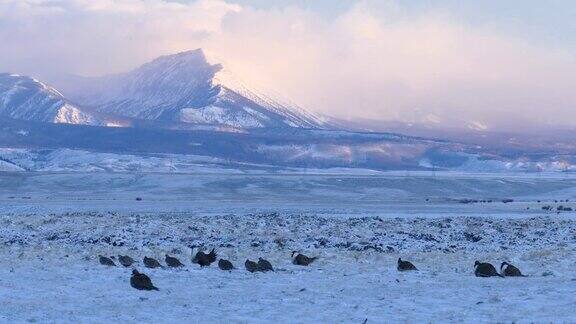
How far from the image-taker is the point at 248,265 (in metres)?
21.2

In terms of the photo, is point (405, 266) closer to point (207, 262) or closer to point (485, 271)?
point (485, 271)

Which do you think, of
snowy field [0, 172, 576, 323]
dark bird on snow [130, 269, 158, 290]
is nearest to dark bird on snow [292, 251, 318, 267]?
snowy field [0, 172, 576, 323]

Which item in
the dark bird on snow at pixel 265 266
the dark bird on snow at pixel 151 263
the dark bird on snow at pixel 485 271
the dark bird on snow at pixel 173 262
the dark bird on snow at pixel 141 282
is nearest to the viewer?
the dark bird on snow at pixel 141 282

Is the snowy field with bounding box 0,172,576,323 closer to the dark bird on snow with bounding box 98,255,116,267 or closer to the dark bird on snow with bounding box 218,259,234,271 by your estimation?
the dark bird on snow with bounding box 98,255,116,267

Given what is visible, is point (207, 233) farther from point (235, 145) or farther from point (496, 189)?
point (235, 145)

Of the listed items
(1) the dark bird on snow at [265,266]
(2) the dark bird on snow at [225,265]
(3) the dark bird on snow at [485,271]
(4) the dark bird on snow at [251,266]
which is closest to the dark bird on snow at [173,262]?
(2) the dark bird on snow at [225,265]

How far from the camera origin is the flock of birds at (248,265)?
61.2 ft

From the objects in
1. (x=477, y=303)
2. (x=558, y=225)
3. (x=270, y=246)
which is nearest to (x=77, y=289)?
(x=477, y=303)

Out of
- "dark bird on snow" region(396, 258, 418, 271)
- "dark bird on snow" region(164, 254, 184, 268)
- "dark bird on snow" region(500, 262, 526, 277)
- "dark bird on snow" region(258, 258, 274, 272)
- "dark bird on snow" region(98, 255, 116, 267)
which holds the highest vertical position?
"dark bird on snow" region(500, 262, 526, 277)

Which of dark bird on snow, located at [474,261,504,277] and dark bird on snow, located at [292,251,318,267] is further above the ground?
dark bird on snow, located at [474,261,504,277]

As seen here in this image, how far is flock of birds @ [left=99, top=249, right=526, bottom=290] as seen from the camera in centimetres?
1866

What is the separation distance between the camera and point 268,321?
1442 centimetres

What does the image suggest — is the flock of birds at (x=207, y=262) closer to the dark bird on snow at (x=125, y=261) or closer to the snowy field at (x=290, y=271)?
the dark bird on snow at (x=125, y=261)

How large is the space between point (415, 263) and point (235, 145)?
164644mm
